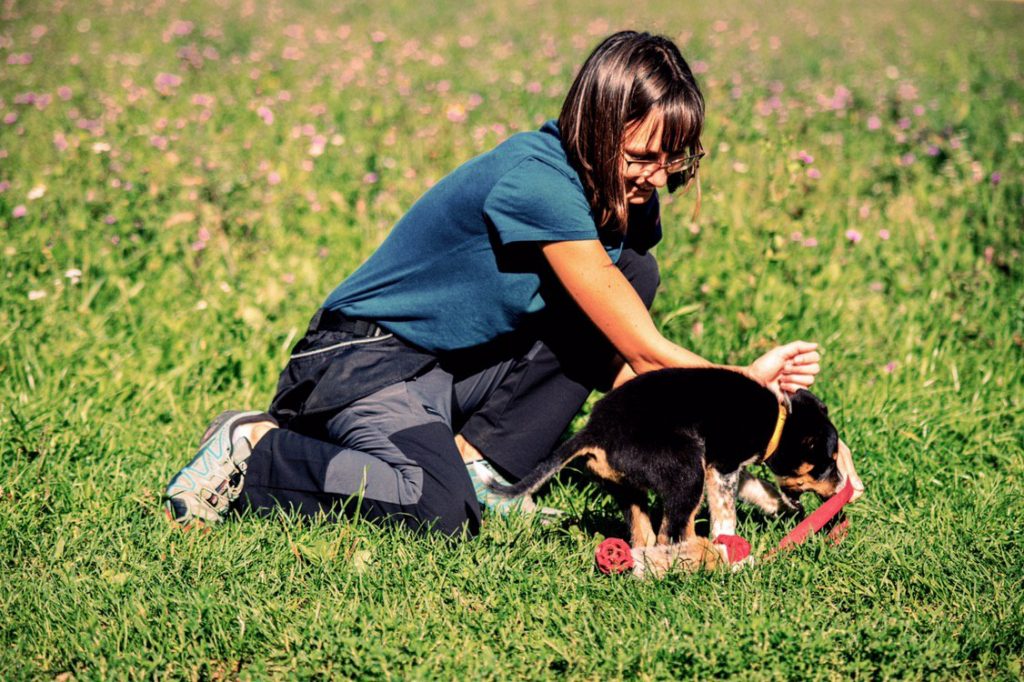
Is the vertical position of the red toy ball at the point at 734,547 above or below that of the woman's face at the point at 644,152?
below

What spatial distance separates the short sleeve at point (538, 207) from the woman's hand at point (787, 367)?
2.16 ft

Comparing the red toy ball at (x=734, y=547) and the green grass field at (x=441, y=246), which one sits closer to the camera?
the green grass field at (x=441, y=246)

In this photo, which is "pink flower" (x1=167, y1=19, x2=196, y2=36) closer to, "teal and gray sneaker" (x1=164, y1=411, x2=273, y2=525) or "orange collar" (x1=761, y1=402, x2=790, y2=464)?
"teal and gray sneaker" (x1=164, y1=411, x2=273, y2=525)

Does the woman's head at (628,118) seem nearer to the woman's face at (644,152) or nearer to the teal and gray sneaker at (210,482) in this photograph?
the woman's face at (644,152)

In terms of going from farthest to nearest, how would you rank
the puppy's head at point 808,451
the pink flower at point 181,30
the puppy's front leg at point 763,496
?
the pink flower at point 181,30 < the puppy's front leg at point 763,496 < the puppy's head at point 808,451

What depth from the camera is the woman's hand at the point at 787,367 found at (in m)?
2.93

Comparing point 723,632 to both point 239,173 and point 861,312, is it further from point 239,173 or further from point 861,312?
point 239,173

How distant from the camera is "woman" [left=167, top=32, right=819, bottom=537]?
2.98 meters

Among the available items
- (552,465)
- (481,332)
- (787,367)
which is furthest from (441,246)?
(787,367)

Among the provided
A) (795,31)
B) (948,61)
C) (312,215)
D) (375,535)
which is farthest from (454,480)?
(795,31)

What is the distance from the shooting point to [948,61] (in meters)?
9.93

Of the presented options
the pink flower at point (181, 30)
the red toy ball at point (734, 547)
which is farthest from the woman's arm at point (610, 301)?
the pink flower at point (181, 30)

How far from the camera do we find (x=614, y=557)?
2.81 meters

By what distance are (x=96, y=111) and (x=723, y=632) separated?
5.68 metres
